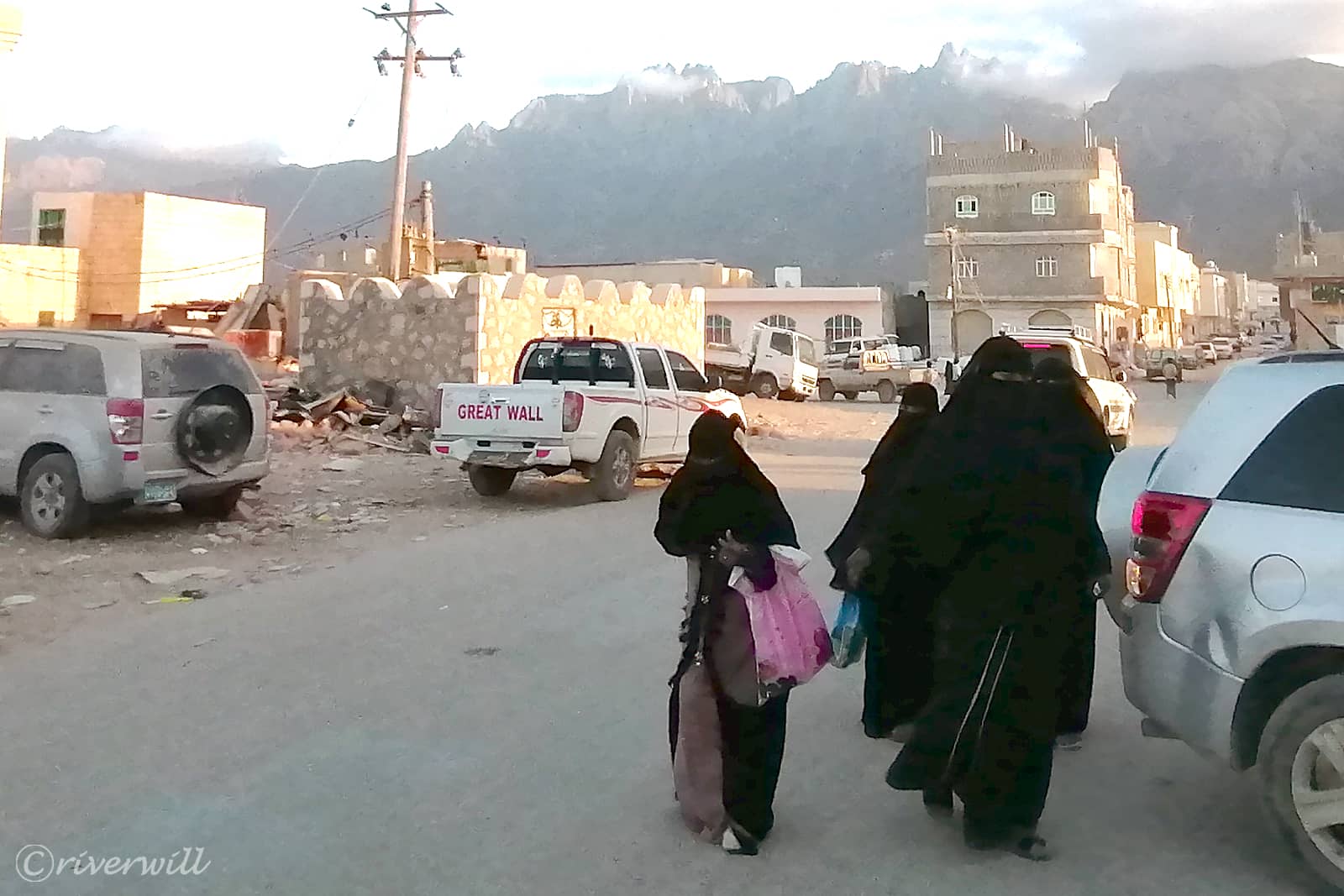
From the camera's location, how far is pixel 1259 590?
363 centimetres

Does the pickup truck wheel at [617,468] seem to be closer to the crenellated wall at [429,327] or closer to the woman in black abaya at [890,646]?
the crenellated wall at [429,327]

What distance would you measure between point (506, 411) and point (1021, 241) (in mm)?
50180

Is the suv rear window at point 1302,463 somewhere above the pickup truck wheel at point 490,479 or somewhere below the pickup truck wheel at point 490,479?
below

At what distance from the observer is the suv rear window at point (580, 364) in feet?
44.6

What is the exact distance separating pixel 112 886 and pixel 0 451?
316 inches

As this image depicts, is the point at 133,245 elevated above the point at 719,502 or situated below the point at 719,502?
above

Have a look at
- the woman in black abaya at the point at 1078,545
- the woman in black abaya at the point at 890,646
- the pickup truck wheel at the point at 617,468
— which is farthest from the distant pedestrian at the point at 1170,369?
the woman in black abaya at the point at 1078,545

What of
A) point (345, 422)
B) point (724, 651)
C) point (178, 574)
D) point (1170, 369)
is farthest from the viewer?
point (1170, 369)

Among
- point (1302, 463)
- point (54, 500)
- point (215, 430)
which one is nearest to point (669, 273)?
point (215, 430)

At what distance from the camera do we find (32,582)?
28.9 feet

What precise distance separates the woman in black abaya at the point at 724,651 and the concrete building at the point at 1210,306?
98.9 m

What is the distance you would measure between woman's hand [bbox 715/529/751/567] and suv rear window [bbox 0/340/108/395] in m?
7.70

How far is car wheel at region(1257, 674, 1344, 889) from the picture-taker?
354 centimetres

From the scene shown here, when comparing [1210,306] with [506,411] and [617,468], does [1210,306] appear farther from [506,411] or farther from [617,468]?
[506,411]
